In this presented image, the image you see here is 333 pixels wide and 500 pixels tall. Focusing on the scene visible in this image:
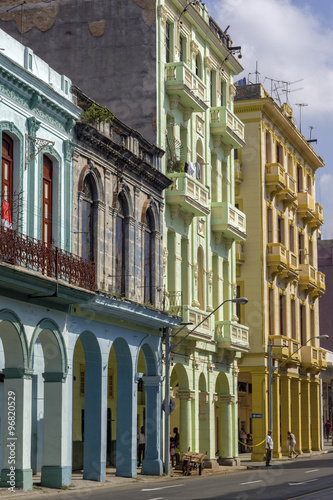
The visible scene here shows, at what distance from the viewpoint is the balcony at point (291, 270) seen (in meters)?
57.8

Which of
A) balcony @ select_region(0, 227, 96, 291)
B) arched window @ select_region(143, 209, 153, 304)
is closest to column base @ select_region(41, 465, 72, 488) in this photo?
balcony @ select_region(0, 227, 96, 291)

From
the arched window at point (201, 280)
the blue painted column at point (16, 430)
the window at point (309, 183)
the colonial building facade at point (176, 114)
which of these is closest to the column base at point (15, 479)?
the blue painted column at point (16, 430)

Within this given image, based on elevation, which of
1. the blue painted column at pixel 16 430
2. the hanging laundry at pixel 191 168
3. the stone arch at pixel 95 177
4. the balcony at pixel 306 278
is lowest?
the blue painted column at pixel 16 430

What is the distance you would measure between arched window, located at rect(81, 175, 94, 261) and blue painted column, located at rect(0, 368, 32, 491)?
590 cm

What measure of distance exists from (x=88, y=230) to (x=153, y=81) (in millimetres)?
9401

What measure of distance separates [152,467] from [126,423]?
272cm

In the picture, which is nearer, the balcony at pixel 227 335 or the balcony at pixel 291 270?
the balcony at pixel 227 335

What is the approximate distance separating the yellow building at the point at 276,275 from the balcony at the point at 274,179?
54 mm

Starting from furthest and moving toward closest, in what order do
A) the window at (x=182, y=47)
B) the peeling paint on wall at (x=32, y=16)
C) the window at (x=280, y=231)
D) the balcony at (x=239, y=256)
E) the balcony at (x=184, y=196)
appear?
the window at (x=280, y=231) < the balcony at (x=239, y=256) < the window at (x=182, y=47) < the peeling paint on wall at (x=32, y=16) < the balcony at (x=184, y=196)

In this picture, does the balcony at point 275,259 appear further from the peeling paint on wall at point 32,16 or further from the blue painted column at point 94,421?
the blue painted column at point 94,421

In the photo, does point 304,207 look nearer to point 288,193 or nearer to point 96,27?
point 288,193

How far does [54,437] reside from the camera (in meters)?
28.2

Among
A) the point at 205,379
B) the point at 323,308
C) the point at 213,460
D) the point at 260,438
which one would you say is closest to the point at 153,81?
the point at 205,379

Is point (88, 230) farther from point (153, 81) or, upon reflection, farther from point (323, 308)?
point (323, 308)
